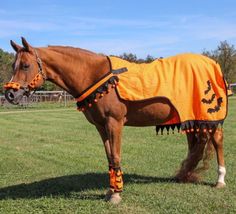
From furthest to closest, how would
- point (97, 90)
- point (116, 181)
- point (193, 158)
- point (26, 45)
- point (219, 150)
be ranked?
point (193, 158), point (219, 150), point (116, 181), point (97, 90), point (26, 45)

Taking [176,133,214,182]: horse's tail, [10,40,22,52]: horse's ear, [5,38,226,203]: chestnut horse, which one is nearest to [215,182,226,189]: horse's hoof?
[176,133,214,182]: horse's tail

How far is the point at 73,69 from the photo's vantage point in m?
5.35

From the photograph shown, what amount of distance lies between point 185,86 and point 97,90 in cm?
130

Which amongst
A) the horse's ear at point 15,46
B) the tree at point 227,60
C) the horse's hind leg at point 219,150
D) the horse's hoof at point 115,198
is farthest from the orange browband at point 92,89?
the tree at point 227,60

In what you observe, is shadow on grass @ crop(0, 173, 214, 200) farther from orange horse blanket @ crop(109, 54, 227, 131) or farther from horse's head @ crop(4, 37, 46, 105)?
horse's head @ crop(4, 37, 46, 105)

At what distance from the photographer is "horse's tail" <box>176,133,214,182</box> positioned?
21.0 feet

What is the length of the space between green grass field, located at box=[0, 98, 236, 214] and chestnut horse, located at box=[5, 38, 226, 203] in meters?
0.53

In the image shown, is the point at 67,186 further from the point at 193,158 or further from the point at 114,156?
the point at 193,158

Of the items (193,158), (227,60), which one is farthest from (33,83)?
(227,60)

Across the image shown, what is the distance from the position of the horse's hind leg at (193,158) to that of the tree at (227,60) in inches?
1849

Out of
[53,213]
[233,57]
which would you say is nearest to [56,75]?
[53,213]

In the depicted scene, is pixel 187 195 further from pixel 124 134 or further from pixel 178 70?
pixel 124 134

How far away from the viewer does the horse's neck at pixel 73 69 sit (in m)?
5.29

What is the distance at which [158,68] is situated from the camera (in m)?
5.76
